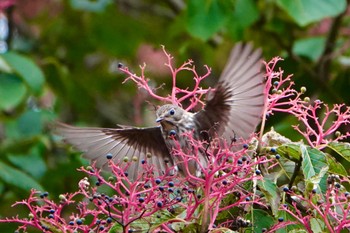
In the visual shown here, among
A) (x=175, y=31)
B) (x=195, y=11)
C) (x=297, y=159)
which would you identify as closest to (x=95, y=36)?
(x=175, y=31)

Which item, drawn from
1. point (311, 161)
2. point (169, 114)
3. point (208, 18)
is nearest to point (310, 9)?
point (208, 18)

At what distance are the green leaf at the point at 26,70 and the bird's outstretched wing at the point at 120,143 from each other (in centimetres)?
174

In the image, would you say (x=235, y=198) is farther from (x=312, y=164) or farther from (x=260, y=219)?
(x=312, y=164)

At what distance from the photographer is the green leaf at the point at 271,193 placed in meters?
2.55

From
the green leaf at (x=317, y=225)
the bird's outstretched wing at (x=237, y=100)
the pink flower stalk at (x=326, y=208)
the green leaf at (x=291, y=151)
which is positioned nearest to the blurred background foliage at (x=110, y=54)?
the bird's outstretched wing at (x=237, y=100)

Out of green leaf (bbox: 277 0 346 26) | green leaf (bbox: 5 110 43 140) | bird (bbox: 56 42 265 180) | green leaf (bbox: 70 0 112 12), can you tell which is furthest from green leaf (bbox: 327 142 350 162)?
green leaf (bbox: 70 0 112 12)

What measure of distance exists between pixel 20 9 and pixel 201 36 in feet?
10.5

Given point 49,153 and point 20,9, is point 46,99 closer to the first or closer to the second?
point 20,9

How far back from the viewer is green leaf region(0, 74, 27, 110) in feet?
16.8

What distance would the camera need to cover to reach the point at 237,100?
3371 millimetres

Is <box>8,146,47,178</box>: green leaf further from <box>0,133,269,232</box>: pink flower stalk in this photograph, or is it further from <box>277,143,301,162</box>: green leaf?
<box>277,143,301,162</box>: green leaf

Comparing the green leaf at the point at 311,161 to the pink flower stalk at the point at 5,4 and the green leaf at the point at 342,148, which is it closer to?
the green leaf at the point at 342,148

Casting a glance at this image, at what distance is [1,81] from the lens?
17.2 feet

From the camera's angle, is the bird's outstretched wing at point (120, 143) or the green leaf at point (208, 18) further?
the green leaf at point (208, 18)
